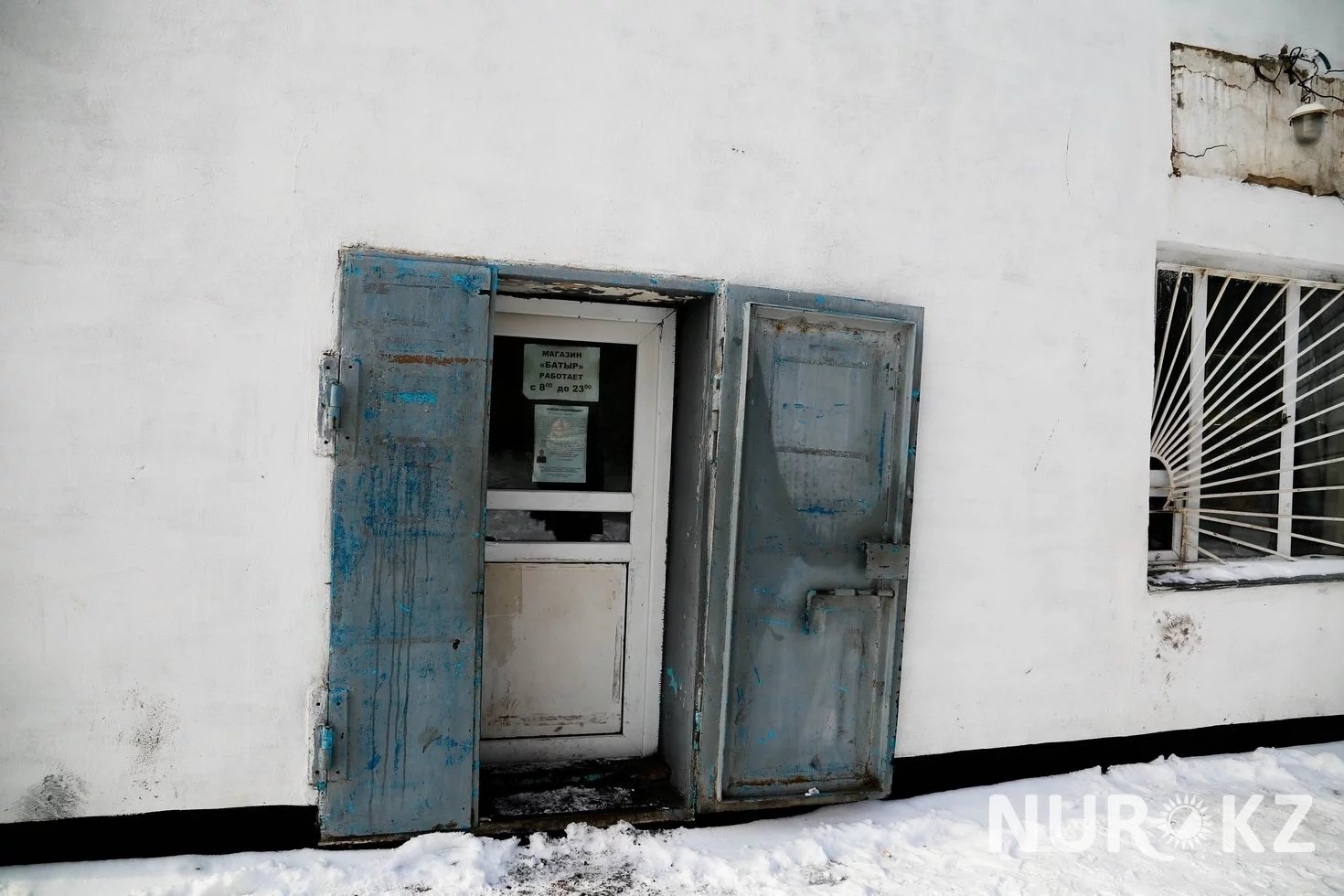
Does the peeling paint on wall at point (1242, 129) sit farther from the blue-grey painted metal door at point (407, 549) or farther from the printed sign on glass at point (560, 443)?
the blue-grey painted metal door at point (407, 549)

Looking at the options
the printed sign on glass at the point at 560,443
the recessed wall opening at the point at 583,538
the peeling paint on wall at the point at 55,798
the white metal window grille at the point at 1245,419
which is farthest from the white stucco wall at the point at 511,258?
the printed sign on glass at the point at 560,443

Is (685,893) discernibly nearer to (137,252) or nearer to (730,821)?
(730,821)

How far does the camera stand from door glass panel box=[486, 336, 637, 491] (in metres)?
3.24

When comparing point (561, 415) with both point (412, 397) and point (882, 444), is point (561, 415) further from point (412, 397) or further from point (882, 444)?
point (882, 444)

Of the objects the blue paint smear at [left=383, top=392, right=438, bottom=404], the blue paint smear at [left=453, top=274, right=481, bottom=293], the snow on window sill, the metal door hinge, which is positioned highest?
the blue paint smear at [left=453, top=274, right=481, bottom=293]

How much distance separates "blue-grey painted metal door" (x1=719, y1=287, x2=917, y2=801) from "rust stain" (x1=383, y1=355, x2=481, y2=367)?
0.99 meters

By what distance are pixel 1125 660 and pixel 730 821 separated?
199cm

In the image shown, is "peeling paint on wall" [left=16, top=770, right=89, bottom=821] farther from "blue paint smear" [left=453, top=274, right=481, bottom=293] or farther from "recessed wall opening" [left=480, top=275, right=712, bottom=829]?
"blue paint smear" [left=453, top=274, right=481, bottom=293]

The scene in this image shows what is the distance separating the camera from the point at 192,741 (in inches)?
102

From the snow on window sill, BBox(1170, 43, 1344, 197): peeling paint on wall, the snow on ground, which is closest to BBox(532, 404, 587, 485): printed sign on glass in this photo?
the snow on ground

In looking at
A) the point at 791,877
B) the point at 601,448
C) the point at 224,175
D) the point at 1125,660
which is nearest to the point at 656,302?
the point at 601,448

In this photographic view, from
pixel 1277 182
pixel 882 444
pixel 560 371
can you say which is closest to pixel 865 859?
pixel 882 444

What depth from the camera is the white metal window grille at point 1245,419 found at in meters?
3.93

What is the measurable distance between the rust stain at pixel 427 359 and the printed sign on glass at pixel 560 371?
22.3 inches
